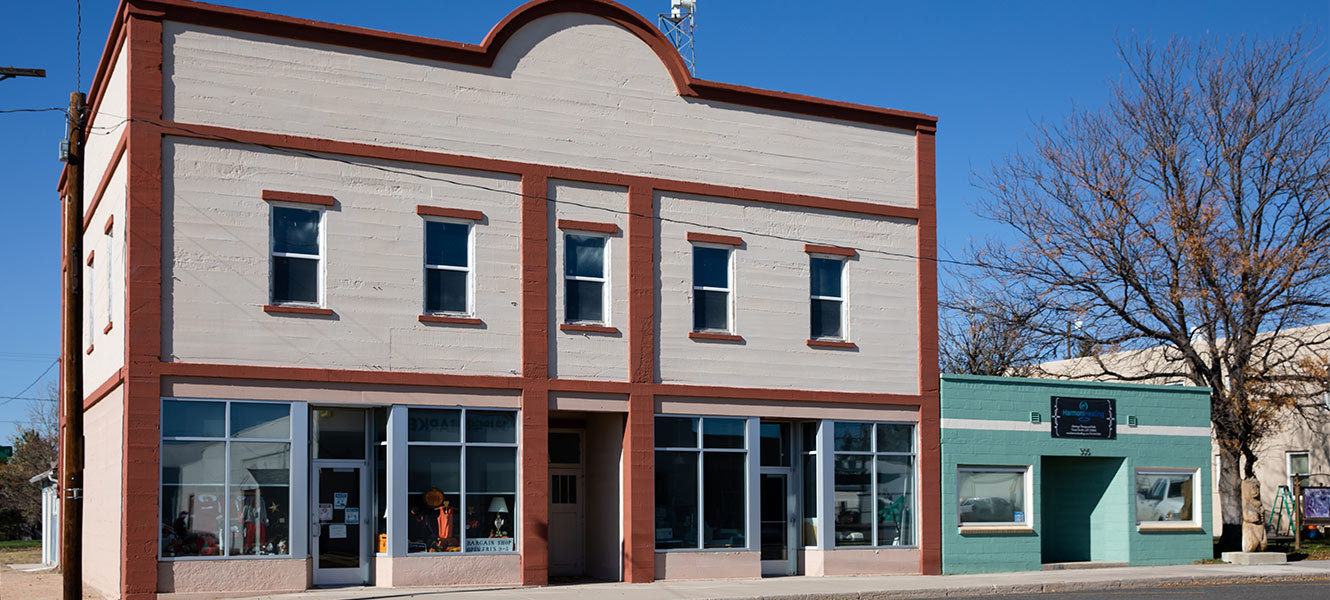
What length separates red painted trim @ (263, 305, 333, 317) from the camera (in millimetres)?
19984

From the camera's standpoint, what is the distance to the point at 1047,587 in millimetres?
22547

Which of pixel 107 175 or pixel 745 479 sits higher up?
pixel 107 175

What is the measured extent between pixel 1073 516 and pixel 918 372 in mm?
5698

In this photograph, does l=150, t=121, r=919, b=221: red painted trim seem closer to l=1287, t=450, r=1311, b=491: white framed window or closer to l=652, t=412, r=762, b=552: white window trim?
l=652, t=412, r=762, b=552: white window trim

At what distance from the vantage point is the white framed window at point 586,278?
2245 cm

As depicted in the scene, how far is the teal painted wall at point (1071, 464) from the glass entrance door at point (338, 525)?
11.1 metres

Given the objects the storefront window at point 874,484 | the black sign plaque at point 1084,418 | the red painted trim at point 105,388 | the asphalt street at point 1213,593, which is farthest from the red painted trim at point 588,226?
the black sign plaque at point 1084,418

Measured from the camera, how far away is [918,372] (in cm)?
2547

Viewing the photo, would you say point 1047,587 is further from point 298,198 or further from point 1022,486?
point 298,198

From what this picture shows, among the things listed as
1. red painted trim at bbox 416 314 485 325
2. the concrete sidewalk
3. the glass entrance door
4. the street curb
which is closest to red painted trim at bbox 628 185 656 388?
red painted trim at bbox 416 314 485 325

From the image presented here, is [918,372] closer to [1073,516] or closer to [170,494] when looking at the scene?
[1073,516]

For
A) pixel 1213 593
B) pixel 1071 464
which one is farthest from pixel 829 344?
pixel 1213 593

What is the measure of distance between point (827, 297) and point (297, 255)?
32.1ft

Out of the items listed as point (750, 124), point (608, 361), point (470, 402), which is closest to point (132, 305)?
point (470, 402)
